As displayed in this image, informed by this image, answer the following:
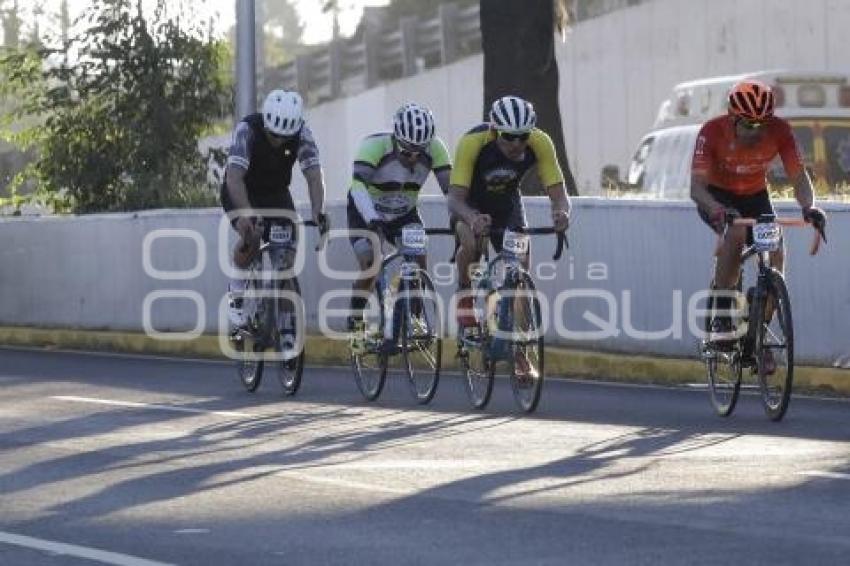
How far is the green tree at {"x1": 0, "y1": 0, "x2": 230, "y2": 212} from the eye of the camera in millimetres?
28453

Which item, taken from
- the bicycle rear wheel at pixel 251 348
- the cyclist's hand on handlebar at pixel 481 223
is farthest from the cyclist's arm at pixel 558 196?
the bicycle rear wheel at pixel 251 348

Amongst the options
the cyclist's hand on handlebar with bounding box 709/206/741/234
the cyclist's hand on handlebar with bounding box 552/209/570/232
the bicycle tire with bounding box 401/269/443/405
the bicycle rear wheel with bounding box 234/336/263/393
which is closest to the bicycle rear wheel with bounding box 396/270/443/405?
the bicycle tire with bounding box 401/269/443/405

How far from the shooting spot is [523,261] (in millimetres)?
14102

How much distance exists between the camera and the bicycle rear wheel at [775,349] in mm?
13094

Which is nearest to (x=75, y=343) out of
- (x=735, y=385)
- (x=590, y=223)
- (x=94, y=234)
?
(x=94, y=234)

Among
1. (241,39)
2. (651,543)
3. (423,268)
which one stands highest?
(241,39)

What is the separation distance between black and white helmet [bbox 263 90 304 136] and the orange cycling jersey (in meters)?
2.85

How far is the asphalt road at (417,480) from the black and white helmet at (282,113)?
1.75 metres

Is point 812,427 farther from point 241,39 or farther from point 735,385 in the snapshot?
point 241,39

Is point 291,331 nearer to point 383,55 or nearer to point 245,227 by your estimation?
point 245,227

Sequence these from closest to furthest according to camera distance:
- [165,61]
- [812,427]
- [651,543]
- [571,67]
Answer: [651,543]
[812,427]
[165,61]
[571,67]

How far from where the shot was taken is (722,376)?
1388cm

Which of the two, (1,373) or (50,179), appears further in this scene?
(50,179)

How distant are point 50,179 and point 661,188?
8813mm
